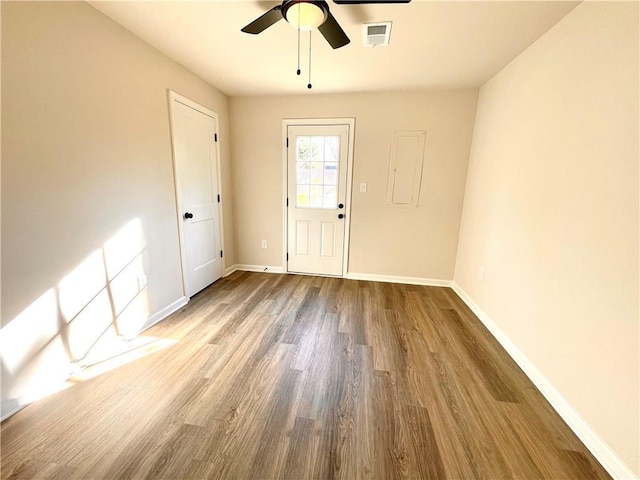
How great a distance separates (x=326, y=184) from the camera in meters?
3.53

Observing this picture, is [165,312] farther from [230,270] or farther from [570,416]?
[570,416]

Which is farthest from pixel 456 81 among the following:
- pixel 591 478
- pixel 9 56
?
pixel 9 56

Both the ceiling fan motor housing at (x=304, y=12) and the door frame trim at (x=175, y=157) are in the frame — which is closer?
the ceiling fan motor housing at (x=304, y=12)

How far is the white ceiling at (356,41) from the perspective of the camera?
1.71 meters

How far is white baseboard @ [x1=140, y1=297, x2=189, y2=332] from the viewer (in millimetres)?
2374

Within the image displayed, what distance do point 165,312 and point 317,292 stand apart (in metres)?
1.66

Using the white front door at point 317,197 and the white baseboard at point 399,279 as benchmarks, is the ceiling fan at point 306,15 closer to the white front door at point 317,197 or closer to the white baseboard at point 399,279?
the white front door at point 317,197

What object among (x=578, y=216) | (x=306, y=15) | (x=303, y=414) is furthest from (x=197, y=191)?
(x=578, y=216)

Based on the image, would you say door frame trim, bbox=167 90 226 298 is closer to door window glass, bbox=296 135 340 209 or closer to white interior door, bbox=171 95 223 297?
white interior door, bbox=171 95 223 297

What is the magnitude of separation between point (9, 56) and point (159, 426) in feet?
6.93

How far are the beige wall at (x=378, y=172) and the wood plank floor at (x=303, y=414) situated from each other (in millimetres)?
1329

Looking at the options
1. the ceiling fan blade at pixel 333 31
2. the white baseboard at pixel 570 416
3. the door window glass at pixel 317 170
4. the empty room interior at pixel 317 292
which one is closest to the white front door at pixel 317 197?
the door window glass at pixel 317 170

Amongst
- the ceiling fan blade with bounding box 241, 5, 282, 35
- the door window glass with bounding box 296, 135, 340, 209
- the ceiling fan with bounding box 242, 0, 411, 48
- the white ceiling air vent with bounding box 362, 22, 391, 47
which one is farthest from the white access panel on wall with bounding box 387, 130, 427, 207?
the ceiling fan blade with bounding box 241, 5, 282, 35

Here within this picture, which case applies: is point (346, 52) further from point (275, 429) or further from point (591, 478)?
point (591, 478)
